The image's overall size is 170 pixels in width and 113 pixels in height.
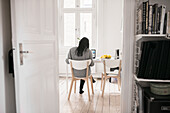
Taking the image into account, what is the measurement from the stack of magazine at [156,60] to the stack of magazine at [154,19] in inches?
5.3

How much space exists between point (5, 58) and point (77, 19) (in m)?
4.03

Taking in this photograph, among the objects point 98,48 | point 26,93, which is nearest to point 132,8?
point 26,93

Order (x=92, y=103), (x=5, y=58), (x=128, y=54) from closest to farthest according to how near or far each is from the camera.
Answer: (x=5, y=58)
(x=128, y=54)
(x=92, y=103)

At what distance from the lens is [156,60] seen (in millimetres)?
1792

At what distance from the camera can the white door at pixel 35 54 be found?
1.68 metres

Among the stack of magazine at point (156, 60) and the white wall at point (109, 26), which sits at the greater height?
the white wall at point (109, 26)

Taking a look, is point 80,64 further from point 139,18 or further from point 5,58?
point 5,58

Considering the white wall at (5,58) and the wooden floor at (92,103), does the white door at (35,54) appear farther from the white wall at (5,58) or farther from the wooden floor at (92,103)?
the wooden floor at (92,103)

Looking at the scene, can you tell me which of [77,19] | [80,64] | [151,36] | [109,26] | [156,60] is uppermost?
[77,19]

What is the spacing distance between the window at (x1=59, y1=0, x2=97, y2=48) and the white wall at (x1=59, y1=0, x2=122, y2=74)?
23cm

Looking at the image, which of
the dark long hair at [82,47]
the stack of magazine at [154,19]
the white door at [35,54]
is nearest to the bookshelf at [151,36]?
the stack of magazine at [154,19]

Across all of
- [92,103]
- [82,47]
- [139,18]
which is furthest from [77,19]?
[139,18]

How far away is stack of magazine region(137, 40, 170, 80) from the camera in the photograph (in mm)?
1770

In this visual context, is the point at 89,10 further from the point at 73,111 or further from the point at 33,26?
the point at 33,26
